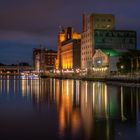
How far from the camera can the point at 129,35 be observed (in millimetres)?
132625

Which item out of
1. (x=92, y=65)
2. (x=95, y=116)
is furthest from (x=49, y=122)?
(x=92, y=65)

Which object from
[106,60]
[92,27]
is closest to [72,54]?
[92,27]

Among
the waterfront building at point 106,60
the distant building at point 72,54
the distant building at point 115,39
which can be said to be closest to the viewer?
the waterfront building at point 106,60

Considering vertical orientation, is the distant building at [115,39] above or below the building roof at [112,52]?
above

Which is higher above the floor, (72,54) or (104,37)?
(104,37)

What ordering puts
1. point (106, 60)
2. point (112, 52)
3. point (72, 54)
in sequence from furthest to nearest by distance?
1. point (72, 54)
2. point (112, 52)
3. point (106, 60)

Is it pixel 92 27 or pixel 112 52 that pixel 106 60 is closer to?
pixel 112 52

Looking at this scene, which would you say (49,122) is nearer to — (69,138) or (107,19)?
(69,138)

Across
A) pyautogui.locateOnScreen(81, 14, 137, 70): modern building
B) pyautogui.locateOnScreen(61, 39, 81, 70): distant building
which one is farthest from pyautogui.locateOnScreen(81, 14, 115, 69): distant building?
pyautogui.locateOnScreen(61, 39, 81, 70): distant building

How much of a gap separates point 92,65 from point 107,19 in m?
21.9

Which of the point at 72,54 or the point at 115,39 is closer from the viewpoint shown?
the point at 115,39

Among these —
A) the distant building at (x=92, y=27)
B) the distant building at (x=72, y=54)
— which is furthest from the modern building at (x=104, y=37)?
the distant building at (x=72, y=54)

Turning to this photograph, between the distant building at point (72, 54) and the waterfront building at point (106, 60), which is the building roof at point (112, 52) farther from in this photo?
the distant building at point (72, 54)

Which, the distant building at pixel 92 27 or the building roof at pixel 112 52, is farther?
the distant building at pixel 92 27
